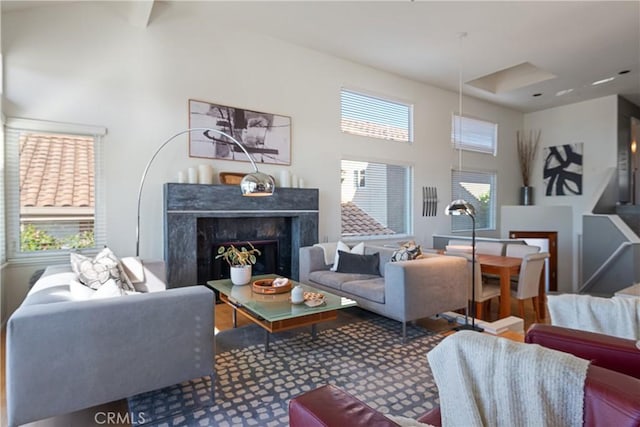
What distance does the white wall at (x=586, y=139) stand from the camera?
7070mm

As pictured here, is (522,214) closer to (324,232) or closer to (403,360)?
(324,232)

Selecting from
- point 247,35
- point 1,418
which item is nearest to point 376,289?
point 1,418

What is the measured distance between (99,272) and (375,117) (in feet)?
15.6

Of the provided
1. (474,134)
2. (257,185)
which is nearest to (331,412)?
(257,185)

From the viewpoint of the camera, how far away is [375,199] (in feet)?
19.7

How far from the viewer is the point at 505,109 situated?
8.05 meters

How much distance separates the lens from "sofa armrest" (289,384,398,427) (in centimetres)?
93

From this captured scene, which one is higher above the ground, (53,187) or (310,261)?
(53,187)

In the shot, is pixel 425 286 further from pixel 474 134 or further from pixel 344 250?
pixel 474 134

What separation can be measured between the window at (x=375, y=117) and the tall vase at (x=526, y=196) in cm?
373

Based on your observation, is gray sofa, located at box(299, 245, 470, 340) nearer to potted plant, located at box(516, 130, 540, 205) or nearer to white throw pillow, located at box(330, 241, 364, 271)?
white throw pillow, located at box(330, 241, 364, 271)

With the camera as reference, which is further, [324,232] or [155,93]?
[324,232]

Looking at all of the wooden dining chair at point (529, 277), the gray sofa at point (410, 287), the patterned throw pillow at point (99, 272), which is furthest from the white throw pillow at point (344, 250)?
the patterned throw pillow at point (99, 272)

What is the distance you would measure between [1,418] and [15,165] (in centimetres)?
248
